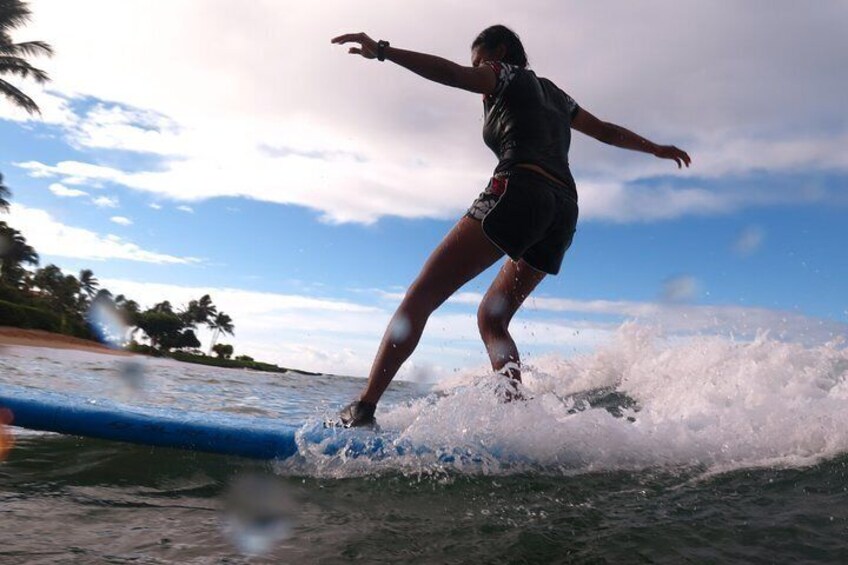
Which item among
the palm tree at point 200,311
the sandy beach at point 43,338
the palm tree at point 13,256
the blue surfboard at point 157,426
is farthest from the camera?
the palm tree at point 200,311

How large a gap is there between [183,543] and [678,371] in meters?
5.36

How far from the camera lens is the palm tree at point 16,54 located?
25797 mm

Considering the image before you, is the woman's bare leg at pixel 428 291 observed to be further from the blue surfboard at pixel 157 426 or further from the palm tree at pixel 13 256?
the palm tree at pixel 13 256

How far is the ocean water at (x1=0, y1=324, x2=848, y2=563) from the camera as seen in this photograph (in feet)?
5.43

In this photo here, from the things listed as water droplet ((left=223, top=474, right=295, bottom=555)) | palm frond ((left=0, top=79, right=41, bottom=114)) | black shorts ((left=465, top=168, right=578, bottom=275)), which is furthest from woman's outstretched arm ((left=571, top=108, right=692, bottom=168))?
palm frond ((left=0, top=79, right=41, bottom=114))

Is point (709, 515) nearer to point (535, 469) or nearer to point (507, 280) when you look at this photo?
point (535, 469)

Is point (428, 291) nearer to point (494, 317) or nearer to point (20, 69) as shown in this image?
point (494, 317)

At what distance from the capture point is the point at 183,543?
5.58ft

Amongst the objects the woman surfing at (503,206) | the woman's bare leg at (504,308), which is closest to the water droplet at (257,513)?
the woman surfing at (503,206)

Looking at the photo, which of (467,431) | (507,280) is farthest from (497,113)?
(467,431)

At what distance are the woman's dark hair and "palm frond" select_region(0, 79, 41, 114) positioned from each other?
28.4 meters

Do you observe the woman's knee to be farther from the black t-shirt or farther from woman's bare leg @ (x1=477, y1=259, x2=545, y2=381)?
the black t-shirt

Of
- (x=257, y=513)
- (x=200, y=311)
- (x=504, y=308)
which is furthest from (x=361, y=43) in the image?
(x=200, y=311)

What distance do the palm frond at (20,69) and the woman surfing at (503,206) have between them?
28710 millimetres
